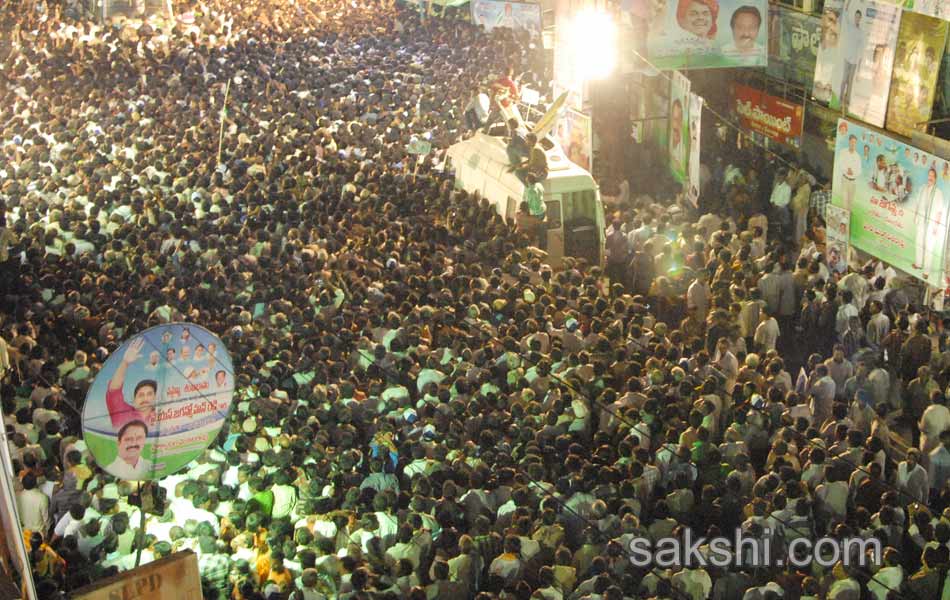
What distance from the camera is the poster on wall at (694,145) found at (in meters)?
17.9

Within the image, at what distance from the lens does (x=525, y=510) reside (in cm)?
1084

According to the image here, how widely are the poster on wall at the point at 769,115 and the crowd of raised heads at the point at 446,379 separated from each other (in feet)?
3.50

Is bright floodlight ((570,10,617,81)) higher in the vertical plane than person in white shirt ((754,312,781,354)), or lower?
higher

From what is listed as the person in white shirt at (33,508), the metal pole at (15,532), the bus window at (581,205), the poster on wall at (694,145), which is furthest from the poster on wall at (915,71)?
the metal pole at (15,532)

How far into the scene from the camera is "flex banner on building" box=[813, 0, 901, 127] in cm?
1736

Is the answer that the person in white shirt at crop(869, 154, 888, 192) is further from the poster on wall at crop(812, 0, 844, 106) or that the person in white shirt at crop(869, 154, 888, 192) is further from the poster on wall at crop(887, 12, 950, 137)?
the poster on wall at crop(812, 0, 844, 106)

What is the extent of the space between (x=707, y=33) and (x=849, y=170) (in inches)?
181

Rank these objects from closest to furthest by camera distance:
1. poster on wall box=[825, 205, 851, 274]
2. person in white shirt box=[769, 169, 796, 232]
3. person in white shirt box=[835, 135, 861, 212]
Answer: person in white shirt box=[835, 135, 861, 212], poster on wall box=[825, 205, 851, 274], person in white shirt box=[769, 169, 796, 232]

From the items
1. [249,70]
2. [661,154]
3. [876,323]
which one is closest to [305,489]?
[876,323]

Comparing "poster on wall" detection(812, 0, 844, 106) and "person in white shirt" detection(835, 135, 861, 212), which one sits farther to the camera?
"poster on wall" detection(812, 0, 844, 106)

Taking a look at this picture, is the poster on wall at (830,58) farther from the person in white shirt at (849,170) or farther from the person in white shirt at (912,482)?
the person in white shirt at (912,482)

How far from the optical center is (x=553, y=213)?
58.3 ft

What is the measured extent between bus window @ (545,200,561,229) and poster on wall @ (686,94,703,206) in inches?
71.0

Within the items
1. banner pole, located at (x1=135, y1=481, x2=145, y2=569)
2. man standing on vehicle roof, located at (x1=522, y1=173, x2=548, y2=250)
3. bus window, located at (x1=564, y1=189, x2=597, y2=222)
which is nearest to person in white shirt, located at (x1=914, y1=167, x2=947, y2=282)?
bus window, located at (x1=564, y1=189, x2=597, y2=222)
